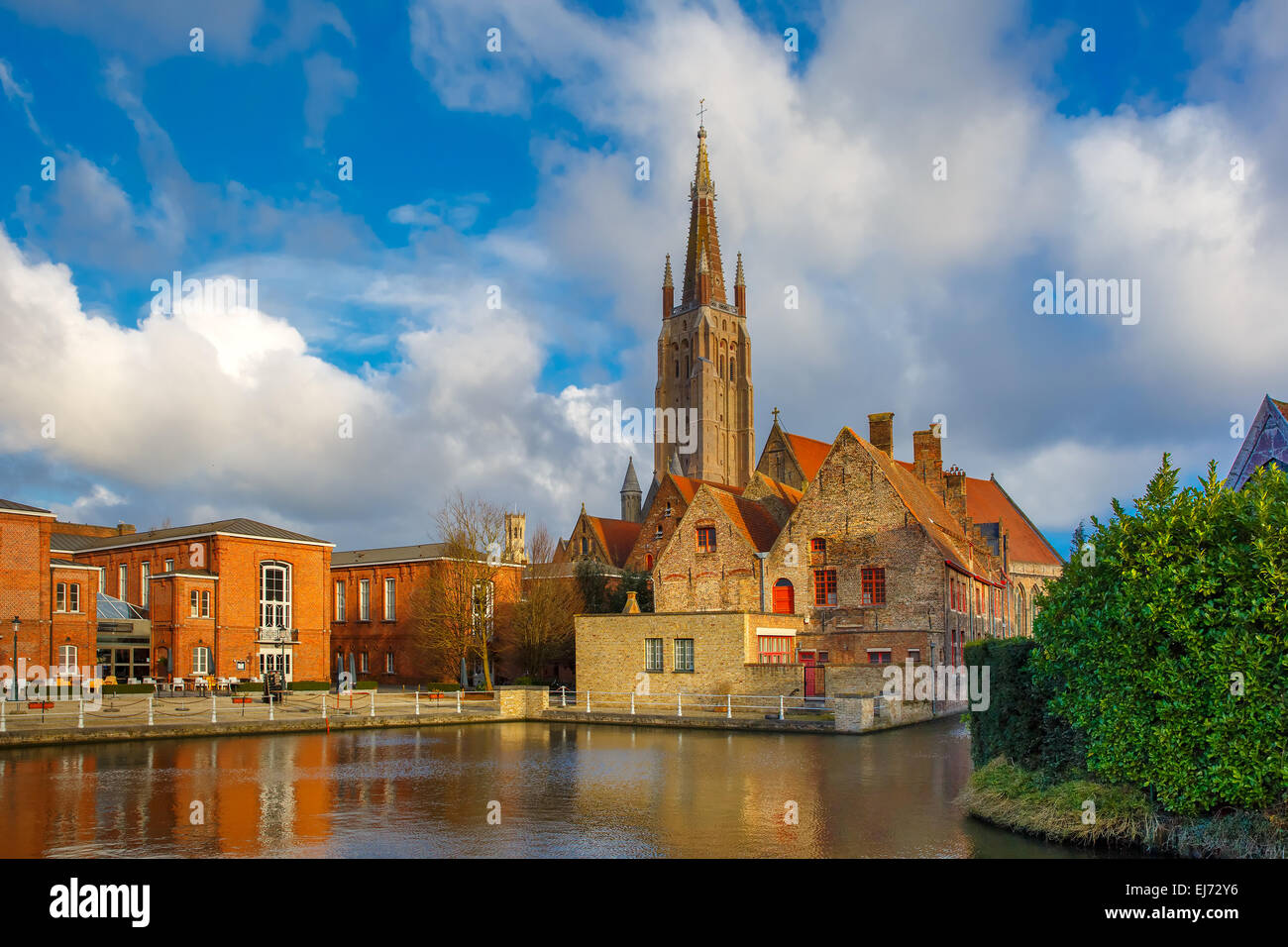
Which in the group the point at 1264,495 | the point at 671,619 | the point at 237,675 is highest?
the point at 1264,495

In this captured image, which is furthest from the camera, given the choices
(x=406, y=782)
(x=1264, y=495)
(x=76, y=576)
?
(x=76, y=576)

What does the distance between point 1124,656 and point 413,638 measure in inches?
1826

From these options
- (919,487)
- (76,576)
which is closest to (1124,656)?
(919,487)

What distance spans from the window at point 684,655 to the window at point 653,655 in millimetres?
693

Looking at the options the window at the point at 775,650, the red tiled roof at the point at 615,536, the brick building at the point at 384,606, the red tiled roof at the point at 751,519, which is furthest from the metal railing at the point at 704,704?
the red tiled roof at the point at 615,536

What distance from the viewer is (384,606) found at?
55.7m

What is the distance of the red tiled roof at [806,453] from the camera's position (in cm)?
5422

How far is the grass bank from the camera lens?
1028 centimetres

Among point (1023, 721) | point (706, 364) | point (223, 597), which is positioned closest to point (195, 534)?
point (223, 597)

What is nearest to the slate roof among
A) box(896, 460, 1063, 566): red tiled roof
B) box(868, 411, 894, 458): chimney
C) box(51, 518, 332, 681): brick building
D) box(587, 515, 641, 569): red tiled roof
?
box(51, 518, 332, 681): brick building

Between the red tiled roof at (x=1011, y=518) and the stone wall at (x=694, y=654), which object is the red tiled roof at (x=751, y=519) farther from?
the red tiled roof at (x=1011, y=518)

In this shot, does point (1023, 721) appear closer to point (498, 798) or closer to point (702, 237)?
point (498, 798)
